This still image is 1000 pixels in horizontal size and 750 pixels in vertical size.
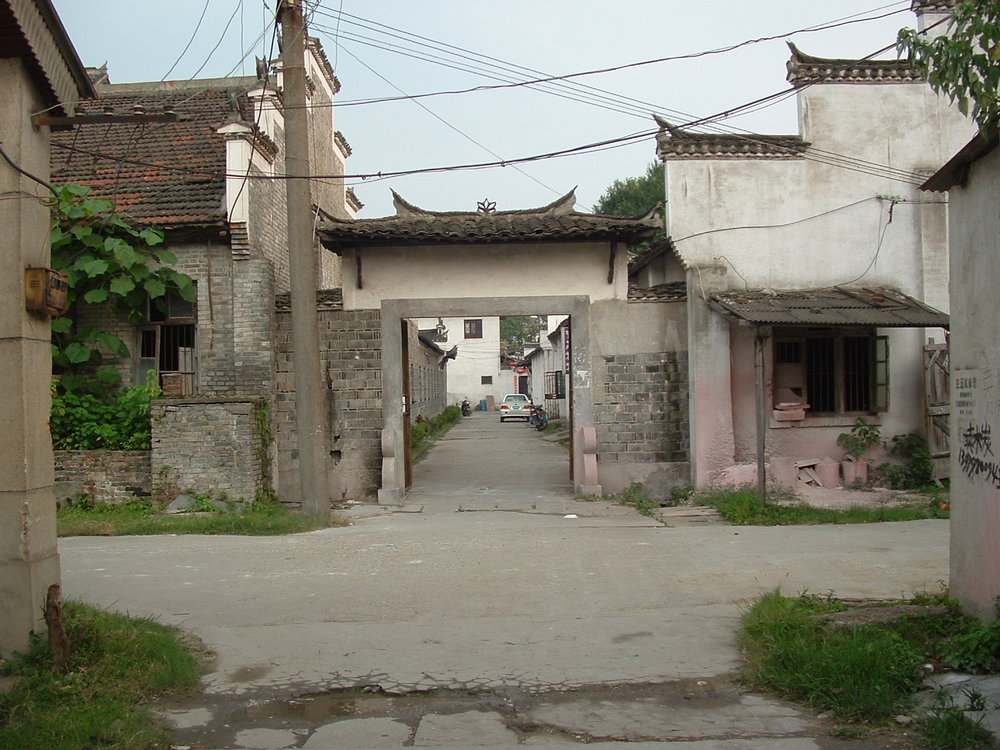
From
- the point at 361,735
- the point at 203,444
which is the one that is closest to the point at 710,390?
the point at 203,444

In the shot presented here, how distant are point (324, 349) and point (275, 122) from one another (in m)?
4.32

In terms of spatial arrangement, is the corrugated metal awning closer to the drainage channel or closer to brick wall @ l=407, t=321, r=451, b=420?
the drainage channel

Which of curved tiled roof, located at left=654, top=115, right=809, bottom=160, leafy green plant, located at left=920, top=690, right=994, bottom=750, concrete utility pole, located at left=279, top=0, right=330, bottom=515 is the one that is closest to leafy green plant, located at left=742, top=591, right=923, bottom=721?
leafy green plant, located at left=920, top=690, right=994, bottom=750

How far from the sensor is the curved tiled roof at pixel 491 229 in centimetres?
1277

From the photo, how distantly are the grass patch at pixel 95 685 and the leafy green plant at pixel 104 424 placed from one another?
6.92 meters

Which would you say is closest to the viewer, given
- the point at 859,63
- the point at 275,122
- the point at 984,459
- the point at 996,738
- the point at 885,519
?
the point at 996,738

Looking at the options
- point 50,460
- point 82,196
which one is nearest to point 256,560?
point 50,460

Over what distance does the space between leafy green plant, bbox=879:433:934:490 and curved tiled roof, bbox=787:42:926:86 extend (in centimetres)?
541

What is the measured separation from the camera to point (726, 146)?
13055 mm

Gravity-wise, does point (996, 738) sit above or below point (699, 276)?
below

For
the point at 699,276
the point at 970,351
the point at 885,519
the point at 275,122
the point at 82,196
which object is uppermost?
the point at 275,122

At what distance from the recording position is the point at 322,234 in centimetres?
1277

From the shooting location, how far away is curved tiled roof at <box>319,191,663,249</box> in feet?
41.9

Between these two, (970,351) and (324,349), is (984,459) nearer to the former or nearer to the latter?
(970,351)
